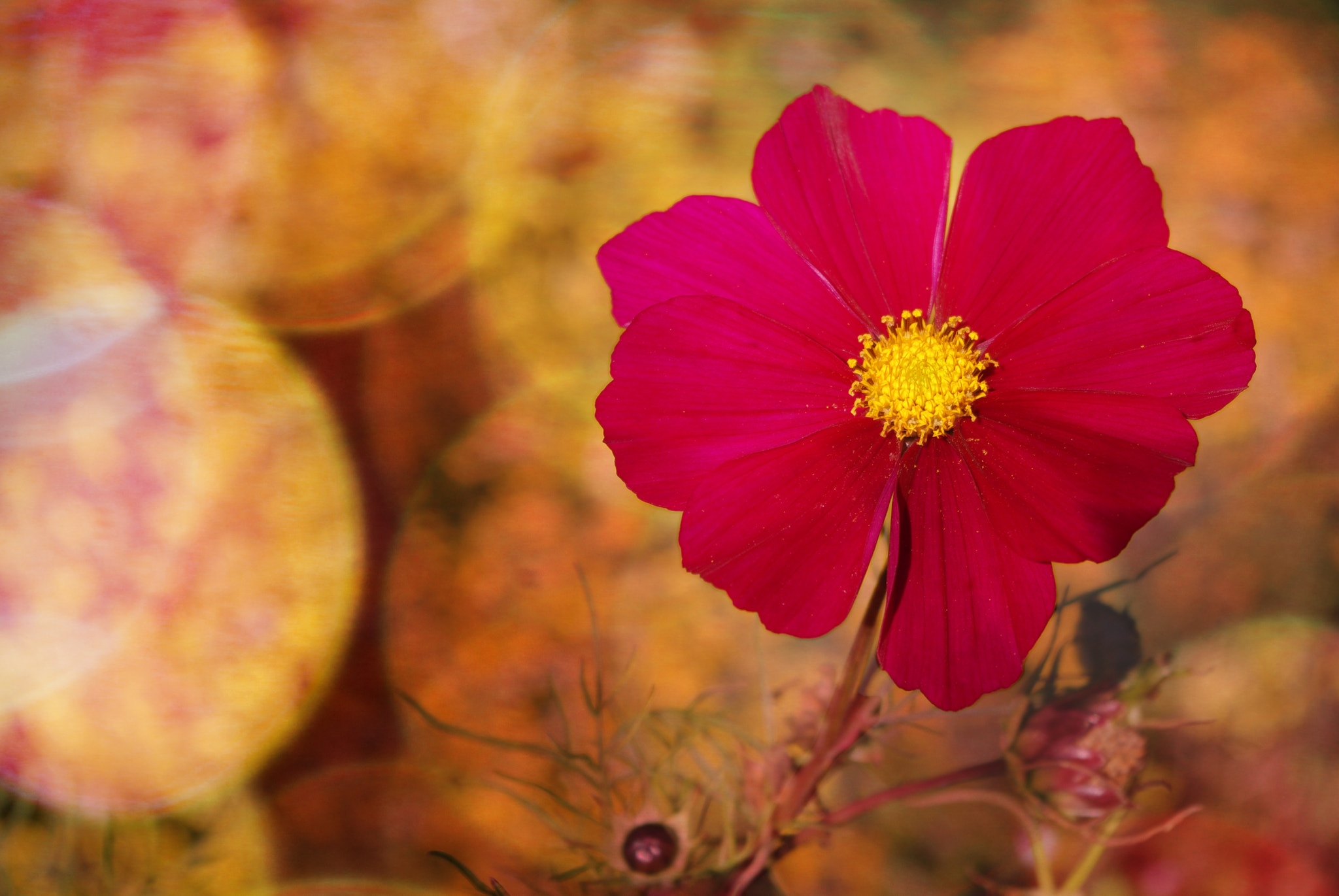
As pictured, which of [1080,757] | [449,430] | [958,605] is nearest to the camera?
[958,605]

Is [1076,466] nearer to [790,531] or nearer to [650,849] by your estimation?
[790,531]

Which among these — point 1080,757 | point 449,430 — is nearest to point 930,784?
point 1080,757

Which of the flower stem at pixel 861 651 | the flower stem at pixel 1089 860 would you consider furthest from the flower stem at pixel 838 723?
the flower stem at pixel 1089 860

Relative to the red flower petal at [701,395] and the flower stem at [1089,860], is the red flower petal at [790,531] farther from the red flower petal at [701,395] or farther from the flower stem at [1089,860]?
the flower stem at [1089,860]

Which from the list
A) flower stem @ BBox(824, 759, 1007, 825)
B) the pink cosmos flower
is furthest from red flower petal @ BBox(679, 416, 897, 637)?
flower stem @ BBox(824, 759, 1007, 825)

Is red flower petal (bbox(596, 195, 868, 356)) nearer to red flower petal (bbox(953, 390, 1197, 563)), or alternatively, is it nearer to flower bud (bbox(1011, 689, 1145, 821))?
red flower petal (bbox(953, 390, 1197, 563))

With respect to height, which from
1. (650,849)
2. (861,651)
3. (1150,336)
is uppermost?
(1150,336)

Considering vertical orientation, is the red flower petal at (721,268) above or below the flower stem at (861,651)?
above
